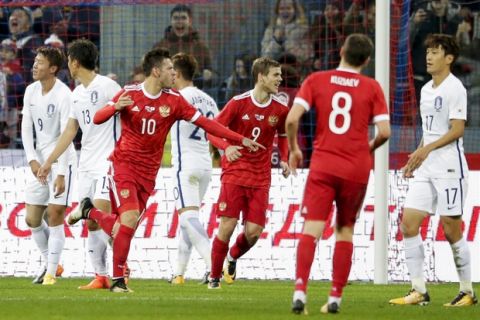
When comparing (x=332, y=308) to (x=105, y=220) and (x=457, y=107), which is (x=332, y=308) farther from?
(x=105, y=220)

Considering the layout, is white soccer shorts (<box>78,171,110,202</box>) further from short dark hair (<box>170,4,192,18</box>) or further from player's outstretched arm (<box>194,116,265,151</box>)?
short dark hair (<box>170,4,192,18</box>)

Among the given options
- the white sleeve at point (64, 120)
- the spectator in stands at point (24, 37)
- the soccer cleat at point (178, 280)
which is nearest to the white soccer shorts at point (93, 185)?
the white sleeve at point (64, 120)

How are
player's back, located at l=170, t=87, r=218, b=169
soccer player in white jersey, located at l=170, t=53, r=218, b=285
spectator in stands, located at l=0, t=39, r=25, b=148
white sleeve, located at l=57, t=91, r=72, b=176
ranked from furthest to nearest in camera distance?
1. spectator in stands, located at l=0, t=39, r=25, b=148
2. player's back, located at l=170, t=87, r=218, b=169
3. soccer player in white jersey, located at l=170, t=53, r=218, b=285
4. white sleeve, located at l=57, t=91, r=72, b=176

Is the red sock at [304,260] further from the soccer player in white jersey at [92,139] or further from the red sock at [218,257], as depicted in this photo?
the soccer player in white jersey at [92,139]

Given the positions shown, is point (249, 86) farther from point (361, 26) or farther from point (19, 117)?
point (19, 117)

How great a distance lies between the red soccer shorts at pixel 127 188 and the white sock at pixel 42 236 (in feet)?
9.07

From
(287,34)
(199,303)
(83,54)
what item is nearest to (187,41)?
(287,34)

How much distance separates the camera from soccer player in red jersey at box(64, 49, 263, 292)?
12.1 meters

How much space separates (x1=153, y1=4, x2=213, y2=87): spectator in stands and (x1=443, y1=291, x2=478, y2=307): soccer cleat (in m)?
8.64

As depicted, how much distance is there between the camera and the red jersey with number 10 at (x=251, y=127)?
1351cm

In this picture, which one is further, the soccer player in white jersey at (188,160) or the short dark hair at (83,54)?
the soccer player in white jersey at (188,160)

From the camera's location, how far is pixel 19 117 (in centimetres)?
1945

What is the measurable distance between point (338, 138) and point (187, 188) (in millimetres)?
4891

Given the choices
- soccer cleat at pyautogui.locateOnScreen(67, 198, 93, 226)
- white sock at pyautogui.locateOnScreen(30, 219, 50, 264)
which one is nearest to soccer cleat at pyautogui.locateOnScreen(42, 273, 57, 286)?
white sock at pyautogui.locateOnScreen(30, 219, 50, 264)
